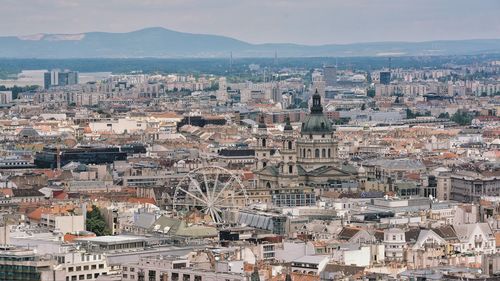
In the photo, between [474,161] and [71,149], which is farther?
[71,149]

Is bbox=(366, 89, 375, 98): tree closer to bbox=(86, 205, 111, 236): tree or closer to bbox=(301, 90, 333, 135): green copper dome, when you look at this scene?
bbox=(301, 90, 333, 135): green copper dome

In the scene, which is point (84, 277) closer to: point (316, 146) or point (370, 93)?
point (316, 146)

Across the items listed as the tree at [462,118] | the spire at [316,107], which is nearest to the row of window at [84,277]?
the spire at [316,107]

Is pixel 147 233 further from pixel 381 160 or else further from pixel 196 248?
pixel 381 160

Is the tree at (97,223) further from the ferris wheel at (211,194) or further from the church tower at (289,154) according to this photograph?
the church tower at (289,154)

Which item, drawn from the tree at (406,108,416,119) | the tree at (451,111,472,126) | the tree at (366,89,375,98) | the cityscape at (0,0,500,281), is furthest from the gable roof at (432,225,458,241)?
the tree at (366,89,375,98)

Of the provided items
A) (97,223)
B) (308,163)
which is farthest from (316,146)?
(97,223)

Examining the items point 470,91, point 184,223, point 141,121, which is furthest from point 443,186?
point 470,91
